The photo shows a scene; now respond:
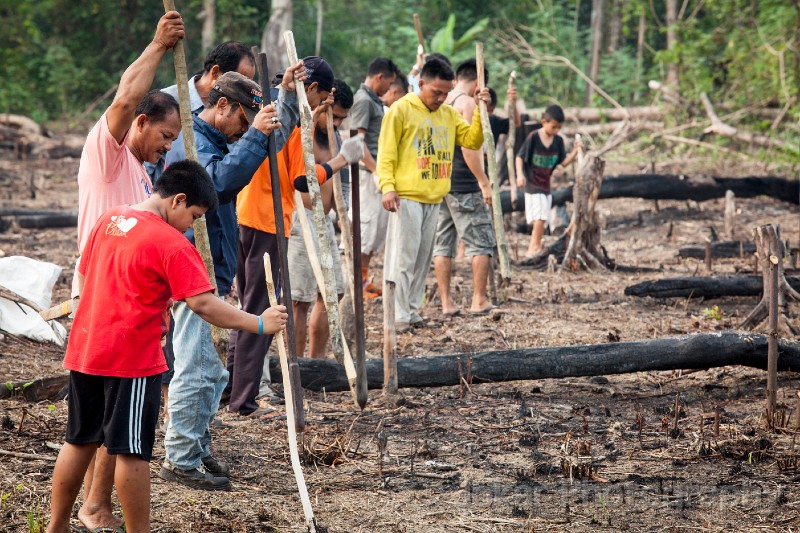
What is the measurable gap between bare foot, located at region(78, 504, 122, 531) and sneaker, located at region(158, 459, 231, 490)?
1.65ft

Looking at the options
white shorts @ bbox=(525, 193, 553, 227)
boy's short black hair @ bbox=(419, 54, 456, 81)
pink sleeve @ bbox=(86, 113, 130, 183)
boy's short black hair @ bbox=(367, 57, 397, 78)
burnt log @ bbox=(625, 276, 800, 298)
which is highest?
boy's short black hair @ bbox=(367, 57, 397, 78)

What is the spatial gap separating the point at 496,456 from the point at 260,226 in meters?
1.85

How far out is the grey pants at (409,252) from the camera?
7566 millimetres

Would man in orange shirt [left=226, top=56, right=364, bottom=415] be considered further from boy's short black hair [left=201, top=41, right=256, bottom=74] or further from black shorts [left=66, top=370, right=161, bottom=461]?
black shorts [left=66, top=370, right=161, bottom=461]

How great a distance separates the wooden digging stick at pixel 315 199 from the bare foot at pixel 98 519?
1545 mm

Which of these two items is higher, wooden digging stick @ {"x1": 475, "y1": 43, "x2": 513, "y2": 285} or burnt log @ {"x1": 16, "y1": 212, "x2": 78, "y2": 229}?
wooden digging stick @ {"x1": 475, "y1": 43, "x2": 513, "y2": 285}

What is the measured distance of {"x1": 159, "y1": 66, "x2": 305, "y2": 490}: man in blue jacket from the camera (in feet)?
14.1

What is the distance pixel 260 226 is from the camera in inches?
216

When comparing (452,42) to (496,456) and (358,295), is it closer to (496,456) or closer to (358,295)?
(358,295)

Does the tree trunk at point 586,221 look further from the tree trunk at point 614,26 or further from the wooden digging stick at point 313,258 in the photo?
the tree trunk at point 614,26

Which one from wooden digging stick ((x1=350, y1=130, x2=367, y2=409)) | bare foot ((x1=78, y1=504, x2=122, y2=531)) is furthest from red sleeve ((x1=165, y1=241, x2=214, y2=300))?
wooden digging stick ((x1=350, y1=130, x2=367, y2=409))

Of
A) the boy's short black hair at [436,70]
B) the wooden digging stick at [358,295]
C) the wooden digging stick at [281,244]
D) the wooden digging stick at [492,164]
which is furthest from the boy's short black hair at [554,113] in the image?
the wooden digging stick at [281,244]

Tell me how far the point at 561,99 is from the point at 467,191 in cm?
1531

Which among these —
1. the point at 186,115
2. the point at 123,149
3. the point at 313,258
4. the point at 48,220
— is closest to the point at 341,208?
the point at 313,258
